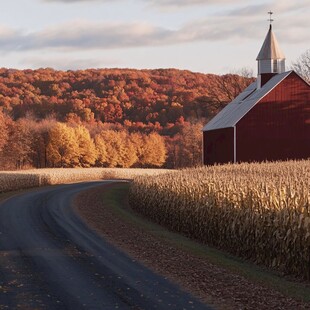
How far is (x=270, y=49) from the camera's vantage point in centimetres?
4734

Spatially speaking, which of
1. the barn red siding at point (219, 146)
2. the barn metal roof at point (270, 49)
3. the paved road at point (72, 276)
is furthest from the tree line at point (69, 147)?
the paved road at point (72, 276)

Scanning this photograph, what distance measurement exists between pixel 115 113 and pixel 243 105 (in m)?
101

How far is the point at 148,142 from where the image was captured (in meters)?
129

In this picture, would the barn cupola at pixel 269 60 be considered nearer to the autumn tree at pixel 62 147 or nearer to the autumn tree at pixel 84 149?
the autumn tree at pixel 62 147

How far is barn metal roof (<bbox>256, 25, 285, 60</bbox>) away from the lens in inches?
1861

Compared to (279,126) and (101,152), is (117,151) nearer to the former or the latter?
(101,152)

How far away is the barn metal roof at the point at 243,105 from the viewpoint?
41062mm

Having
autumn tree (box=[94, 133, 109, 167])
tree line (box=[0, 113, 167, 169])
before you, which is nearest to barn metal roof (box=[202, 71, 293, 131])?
tree line (box=[0, 113, 167, 169])

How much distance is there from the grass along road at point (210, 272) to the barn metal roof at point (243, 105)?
69.2ft

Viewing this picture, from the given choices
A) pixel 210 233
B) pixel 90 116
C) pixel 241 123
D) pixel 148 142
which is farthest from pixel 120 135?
pixel 210 233

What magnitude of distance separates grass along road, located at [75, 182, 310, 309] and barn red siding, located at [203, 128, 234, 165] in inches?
812

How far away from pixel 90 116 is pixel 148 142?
18577mm

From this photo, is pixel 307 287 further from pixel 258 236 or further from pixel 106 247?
pixel 106 247

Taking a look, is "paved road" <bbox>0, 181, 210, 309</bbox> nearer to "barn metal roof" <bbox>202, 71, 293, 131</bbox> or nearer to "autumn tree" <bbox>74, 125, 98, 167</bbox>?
"barn metal roof" <bbox>202, 71, 293, 131</bbox>
